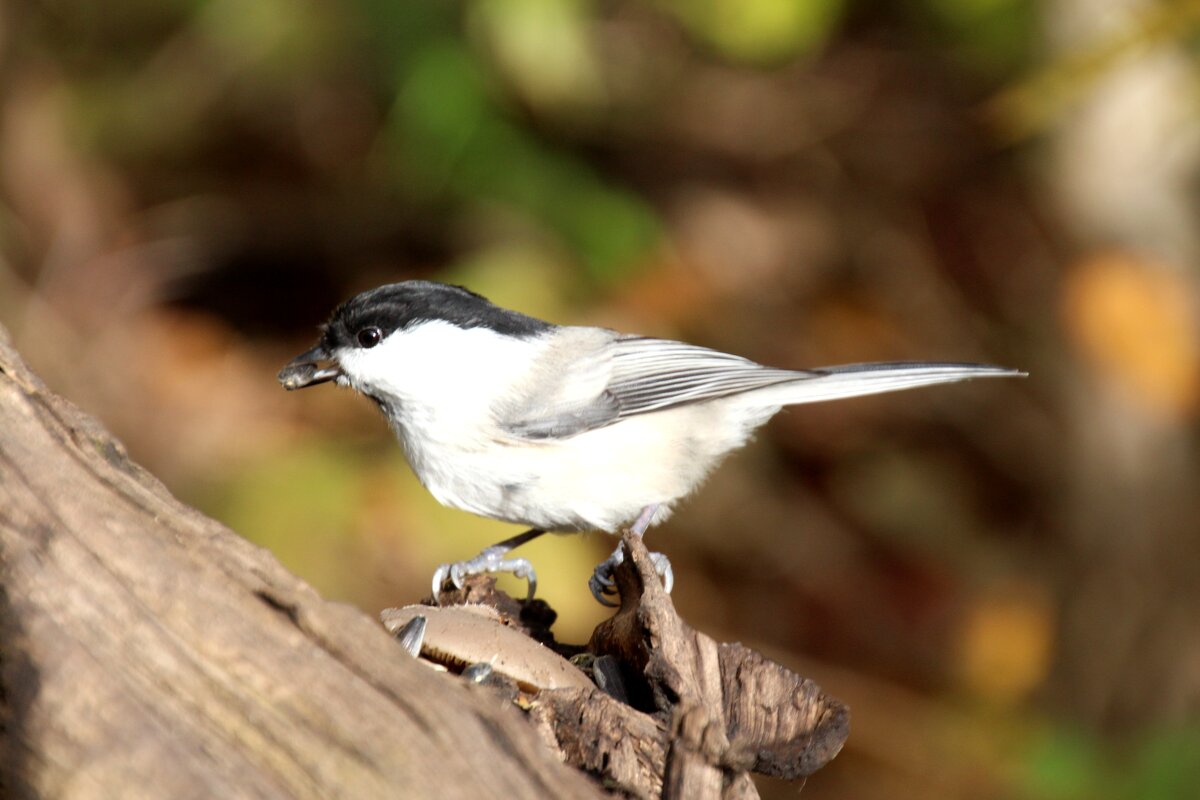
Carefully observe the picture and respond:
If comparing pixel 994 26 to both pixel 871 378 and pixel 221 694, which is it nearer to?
pixel 871 378

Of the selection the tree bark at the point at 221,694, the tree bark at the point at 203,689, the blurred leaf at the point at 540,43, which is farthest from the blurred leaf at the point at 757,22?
the tree bark at the point at 203,689

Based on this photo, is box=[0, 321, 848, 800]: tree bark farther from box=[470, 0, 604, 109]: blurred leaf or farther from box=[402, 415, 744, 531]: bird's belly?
box=[470, 0, 604, 109]: blurred leaf

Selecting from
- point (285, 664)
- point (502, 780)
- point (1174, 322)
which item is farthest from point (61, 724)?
point (1174, 322)

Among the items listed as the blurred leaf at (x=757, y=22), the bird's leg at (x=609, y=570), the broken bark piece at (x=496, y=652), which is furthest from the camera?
the blurred leaf at (x=757, y=22)

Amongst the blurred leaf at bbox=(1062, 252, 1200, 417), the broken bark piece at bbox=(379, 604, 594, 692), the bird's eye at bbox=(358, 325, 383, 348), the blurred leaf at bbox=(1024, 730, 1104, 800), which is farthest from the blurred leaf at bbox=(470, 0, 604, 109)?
the blurred leaf at bbox=(1024, 730, 1104, 800)

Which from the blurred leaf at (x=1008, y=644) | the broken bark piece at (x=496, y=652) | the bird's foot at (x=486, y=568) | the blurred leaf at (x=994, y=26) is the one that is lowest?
the broken bark piece at (x=496, y=652)

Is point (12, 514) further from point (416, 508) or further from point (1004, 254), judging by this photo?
point (1004, 254)

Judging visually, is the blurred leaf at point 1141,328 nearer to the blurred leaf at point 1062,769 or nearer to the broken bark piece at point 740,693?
the blurred leaf at point 1062,769
